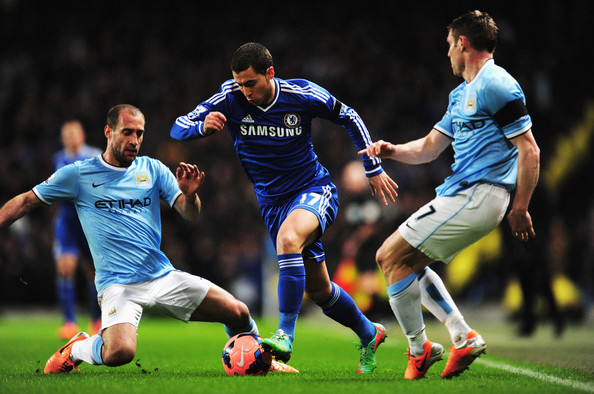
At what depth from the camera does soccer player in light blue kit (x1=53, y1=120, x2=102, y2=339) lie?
8139 millimetres

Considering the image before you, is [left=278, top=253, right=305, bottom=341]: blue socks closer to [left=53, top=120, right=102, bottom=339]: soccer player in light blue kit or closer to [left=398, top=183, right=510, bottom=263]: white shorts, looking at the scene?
[left=398, top=183, right=510, bottom=263]: white shorts

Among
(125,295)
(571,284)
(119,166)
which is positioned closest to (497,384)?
(125,295)

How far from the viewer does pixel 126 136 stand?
514 centimetres

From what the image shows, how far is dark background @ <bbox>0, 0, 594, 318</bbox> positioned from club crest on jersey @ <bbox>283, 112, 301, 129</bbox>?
6.00m

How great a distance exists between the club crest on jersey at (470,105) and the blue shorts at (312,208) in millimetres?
1215

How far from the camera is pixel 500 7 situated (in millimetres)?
15648

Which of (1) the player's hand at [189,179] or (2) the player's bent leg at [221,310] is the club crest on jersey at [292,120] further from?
(2) the player's bent leg at [221,310]

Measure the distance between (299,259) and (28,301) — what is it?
1136cm

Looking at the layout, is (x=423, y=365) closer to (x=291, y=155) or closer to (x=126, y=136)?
(x=291, y=155)

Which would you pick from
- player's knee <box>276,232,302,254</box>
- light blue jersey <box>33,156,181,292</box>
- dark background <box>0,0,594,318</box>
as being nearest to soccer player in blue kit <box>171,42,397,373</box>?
player's knee <box>276,232,302,254</box>

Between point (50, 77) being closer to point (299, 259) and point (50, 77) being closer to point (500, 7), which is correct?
point (500, 7)

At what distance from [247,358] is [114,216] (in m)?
1.36

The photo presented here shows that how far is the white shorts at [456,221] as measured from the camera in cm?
445

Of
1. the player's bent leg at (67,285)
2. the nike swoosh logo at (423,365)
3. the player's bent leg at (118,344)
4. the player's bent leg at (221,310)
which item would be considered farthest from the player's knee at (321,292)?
the player's bent leg at (67,285)
